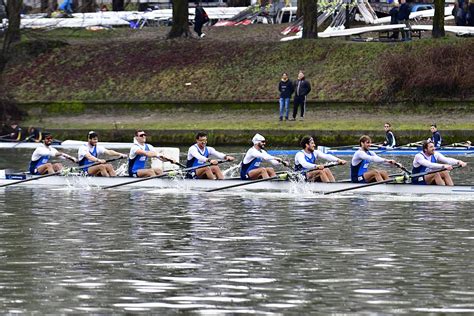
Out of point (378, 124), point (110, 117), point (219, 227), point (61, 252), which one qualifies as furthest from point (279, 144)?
point (61, 252)

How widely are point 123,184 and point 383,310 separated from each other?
14.9m

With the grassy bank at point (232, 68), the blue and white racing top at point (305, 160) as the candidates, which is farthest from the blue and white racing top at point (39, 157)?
the grassy bank at point (232, 68)

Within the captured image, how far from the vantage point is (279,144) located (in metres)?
41.8

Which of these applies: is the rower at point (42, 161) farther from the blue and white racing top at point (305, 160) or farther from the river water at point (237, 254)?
the blue and white racing top at point (305, 160)

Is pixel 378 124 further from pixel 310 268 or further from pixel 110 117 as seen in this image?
pixel 310 268

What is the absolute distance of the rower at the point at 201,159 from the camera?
94.1 ft

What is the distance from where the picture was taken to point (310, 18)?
170 feet

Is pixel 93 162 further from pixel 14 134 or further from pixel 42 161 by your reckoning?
pixel 14 134

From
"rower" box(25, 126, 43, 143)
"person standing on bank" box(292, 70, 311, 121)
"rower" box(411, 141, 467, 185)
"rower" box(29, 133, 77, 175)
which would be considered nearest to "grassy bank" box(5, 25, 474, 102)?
"person standing on bank" box(292, 70, 311, 121)

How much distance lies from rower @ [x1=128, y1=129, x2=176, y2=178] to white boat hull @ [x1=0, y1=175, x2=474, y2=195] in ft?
0.75

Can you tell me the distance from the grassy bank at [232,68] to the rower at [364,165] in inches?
757

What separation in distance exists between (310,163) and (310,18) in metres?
25.0

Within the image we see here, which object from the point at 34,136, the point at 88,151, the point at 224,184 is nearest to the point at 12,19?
the point at 34,136

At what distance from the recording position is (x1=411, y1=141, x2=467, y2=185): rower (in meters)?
26.4
